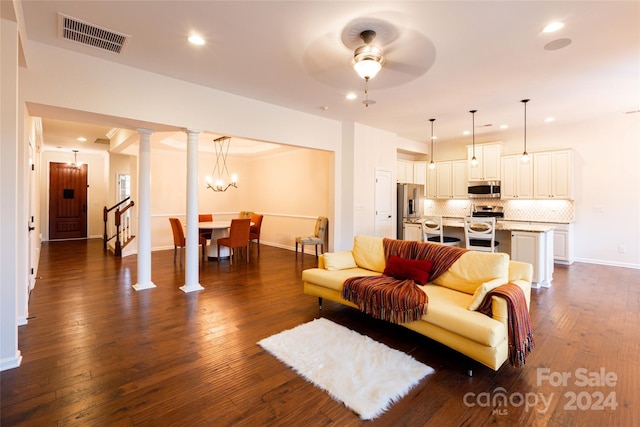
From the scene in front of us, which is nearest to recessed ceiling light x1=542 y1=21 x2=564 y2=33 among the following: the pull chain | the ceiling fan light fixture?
the ceiling fan light fixture

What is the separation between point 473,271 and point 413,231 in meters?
3.80

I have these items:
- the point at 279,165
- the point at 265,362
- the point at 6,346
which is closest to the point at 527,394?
the point at 265,362

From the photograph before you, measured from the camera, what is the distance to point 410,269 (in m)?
3.33

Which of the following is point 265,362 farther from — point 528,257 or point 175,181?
point 175,181

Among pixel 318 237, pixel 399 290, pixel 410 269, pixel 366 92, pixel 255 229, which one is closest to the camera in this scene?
pixel 399 290

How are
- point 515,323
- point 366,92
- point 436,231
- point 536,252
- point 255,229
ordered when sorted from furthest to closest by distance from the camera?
point 255,229, point 436,231, point 536,252, point 366,92, point 515,323

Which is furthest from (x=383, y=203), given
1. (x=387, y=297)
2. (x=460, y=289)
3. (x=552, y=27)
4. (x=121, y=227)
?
(x=121, y=227)

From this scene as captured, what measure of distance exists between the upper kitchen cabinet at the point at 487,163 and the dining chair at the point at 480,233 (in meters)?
2.83

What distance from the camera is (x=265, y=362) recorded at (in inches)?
101

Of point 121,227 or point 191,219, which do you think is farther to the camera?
point 121,227

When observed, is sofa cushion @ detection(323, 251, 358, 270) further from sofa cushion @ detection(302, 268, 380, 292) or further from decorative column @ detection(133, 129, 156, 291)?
decorative column @ detection(133, 129, 156, 291)

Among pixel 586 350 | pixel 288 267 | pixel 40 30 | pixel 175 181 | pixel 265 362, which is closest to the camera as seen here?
pixel 265 362

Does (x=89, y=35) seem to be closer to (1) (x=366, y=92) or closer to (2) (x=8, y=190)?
(2) (x=8, y=190)

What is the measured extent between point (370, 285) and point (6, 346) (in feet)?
10.1
